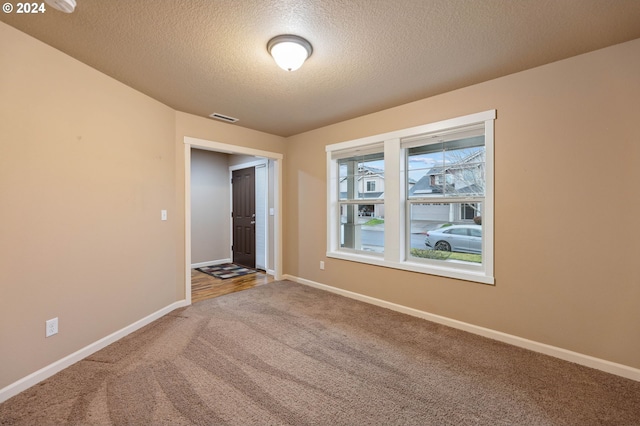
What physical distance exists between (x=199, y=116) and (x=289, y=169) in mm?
1640

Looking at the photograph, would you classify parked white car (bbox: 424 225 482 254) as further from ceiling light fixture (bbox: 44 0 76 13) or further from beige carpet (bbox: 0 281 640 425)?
ceiling light fixture (bbox: 44 0 76 13)

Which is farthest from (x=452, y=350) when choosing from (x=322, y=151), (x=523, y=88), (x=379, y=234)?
(x=322, y=151)

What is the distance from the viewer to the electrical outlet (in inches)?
82.1

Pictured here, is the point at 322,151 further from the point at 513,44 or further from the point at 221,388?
the point at 221,388

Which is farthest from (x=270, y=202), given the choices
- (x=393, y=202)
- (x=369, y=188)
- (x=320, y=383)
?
(x=320, y=383)

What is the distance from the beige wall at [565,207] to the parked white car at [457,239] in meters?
0.30

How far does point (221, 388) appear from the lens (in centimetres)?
193

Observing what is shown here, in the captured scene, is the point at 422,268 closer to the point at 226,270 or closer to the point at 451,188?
the point at 451,188

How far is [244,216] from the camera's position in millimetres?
6012

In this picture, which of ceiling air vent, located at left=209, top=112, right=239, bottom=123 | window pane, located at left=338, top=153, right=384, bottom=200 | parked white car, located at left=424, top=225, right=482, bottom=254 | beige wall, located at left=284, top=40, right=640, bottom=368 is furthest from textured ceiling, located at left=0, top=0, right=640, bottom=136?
parked white car, located at left=424, top=225, right=482, bottom=254

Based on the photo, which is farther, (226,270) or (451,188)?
(226,270)

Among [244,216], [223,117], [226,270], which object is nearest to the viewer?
[223,117]

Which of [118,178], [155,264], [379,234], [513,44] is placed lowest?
[155,264]

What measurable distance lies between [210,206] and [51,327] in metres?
4.10
